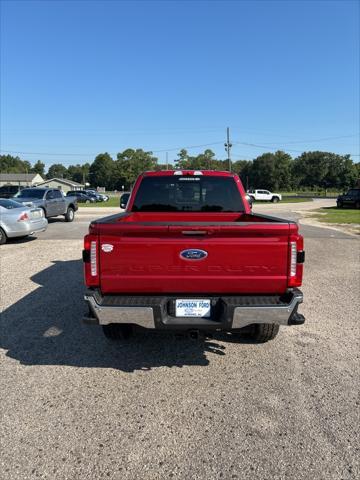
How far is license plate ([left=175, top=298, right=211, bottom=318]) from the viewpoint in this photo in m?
3.28

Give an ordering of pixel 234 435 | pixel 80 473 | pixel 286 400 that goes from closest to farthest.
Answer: pixel 80 473 → pixel 234 435 → pixel 286 400

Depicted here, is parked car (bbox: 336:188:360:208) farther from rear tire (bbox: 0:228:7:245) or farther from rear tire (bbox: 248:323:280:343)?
rear tire (bbox: 248:323:280:343)

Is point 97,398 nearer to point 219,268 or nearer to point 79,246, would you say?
point 219,268

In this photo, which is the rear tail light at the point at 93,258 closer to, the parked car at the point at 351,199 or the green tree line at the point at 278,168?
the parked car at the point at 351,199

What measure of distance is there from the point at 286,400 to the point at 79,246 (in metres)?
9.12

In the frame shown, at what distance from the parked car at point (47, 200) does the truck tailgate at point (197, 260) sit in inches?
551

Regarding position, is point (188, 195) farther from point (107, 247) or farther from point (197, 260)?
point (107, 247)

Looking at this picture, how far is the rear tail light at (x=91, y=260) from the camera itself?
10.7 feet

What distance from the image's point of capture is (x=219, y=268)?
327cm

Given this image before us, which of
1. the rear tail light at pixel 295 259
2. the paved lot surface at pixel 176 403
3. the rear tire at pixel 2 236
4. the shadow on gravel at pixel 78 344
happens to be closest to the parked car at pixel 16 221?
the rear tire at pixel 2 236

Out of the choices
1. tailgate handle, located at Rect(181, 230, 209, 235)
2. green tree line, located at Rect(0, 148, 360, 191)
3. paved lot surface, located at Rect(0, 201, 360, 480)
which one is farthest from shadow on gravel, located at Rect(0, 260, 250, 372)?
green tree line, located at Rect(0, 148, 360, 191)

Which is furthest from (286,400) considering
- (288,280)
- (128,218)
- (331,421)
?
(128,218)

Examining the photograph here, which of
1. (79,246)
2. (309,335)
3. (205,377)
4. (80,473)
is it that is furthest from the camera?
(79,246)

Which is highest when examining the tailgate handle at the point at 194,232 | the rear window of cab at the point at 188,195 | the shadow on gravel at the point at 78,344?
the rear window of cab at the point at 188,195
